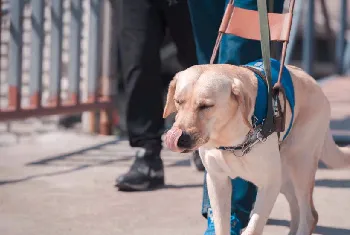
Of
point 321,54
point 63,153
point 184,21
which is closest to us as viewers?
point 184,21

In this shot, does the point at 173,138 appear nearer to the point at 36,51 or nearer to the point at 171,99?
the point at 171,99

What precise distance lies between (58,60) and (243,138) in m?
3.41

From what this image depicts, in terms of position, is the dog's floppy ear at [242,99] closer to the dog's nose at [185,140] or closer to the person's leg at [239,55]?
the dog's nose at [185,140]

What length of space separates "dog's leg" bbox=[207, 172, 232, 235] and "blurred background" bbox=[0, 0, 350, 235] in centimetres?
55

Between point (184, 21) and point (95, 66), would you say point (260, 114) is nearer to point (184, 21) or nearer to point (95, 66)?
point (184, 21)

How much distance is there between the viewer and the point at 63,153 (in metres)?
5.35

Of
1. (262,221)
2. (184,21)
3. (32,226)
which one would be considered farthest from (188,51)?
(262,221)

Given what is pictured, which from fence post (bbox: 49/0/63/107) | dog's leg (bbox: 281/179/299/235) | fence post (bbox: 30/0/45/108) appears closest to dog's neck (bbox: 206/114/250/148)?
dog's leg (bbox: 281/179/299/235)

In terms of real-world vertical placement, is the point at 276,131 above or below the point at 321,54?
above

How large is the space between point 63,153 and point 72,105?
24.9 inches

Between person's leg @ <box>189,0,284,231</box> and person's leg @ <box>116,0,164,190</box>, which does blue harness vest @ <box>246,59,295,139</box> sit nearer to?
person's leg @ <box>189,0,284,231</box>

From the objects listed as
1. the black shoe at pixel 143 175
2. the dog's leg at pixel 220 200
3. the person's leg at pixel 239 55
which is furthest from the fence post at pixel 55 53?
the dog's leg at pixel 220 200

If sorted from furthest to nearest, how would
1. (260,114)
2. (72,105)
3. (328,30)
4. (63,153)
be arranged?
1. (328,30)
2. (72,105)
3. (63,153)
4. (260,114)

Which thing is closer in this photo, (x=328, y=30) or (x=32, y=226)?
(x=32, y=226)
